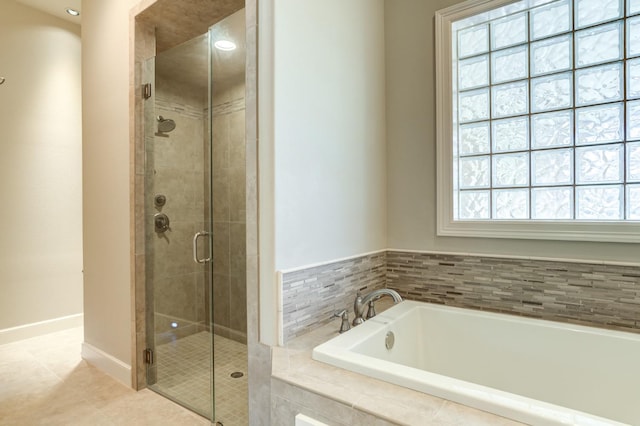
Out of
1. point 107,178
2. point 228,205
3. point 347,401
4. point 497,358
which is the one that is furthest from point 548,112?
point 107,178

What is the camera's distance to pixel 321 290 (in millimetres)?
1632

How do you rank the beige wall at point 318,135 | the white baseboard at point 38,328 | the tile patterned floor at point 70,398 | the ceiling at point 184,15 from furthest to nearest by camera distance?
the white baseboard at point 38,328 → the ceiling at point 184,15 → the tile patterned floor at point 70,398 → the beige wall at point 318,135

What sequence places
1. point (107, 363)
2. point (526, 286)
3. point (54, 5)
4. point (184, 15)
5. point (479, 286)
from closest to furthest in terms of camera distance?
point (526, 286), point (479, 286), point (184, 15), point (107, 363), point (54, 5)

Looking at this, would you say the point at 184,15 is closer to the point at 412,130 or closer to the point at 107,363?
the point at 412,130

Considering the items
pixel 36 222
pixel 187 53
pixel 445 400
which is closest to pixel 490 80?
pixel 445 400

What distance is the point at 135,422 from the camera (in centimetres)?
187

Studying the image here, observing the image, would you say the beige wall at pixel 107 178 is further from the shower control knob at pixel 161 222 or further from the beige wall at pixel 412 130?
the beige wall at pixel 412 130

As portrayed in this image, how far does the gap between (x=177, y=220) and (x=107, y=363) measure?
114 cm

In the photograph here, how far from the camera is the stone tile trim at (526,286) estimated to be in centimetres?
155

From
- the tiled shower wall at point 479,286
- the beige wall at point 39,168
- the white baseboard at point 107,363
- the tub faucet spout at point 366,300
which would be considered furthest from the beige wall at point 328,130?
the beige wall at point 39,168

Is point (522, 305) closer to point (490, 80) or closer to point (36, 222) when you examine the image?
point (490, 80)

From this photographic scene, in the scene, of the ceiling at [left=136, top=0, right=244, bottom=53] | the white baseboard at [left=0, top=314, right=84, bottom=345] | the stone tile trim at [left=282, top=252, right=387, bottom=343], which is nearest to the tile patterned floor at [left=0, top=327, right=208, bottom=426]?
the white baseboard at [left=0, top=314, right=84, bottom=345]

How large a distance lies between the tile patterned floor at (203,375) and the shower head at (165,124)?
1406 mm

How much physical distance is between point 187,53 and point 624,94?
2447 millimetres
